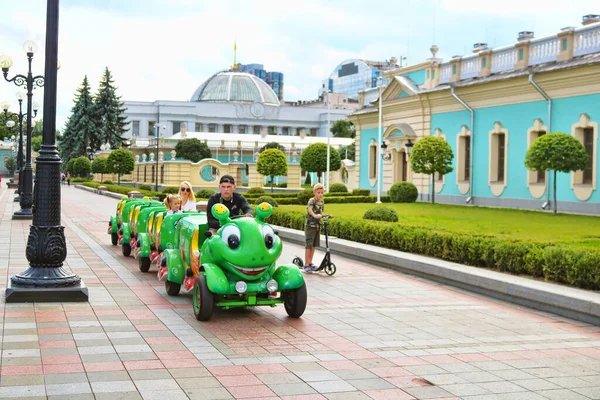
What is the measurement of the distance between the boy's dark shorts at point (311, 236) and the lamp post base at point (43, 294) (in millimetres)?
4408

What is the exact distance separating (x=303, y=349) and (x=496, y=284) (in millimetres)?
4267

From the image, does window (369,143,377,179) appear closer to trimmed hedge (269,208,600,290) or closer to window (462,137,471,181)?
window (462,137,471,181)

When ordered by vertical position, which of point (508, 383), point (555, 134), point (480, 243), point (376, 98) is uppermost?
point (376, 98)

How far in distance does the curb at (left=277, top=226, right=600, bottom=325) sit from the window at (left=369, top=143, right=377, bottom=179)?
88.4ft

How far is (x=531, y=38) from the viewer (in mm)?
30484

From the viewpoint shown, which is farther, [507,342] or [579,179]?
[579,179]

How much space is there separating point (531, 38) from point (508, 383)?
2682 cm

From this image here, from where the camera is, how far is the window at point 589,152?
83.4 feet

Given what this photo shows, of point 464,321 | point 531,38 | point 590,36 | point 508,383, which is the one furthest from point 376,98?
point 508,383

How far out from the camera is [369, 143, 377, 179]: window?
41.6 meters

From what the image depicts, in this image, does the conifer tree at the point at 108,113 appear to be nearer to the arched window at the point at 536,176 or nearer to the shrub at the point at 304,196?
the shrub at the point at 304,196

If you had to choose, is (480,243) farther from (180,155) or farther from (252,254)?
(180,155)

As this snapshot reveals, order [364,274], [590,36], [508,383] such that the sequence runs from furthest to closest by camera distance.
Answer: [590,36], [364,274], [508,383]

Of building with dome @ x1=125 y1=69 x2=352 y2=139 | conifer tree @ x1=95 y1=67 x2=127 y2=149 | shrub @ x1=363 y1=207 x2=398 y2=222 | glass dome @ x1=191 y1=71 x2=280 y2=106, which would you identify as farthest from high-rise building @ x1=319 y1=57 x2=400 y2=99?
shrub @ x1=363 y1=207 x2=398 y2=222
